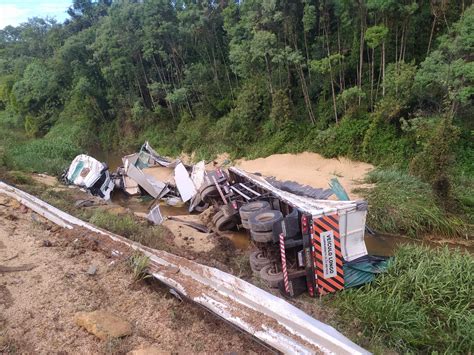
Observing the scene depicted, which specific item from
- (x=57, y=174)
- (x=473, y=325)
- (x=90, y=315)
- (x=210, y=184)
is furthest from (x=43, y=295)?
(x=57, y=174)

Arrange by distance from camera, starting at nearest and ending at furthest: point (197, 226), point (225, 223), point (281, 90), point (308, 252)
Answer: point (308, 252), point (225, 223), point (197, 226), point (281, 90)

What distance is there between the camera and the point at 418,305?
15.5ft

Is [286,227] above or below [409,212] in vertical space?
above

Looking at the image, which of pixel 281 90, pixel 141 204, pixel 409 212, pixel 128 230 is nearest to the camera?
pixel 128 230

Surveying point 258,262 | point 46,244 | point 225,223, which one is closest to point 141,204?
point 225,223

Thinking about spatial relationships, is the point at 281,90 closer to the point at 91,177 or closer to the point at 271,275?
the point at 91,177

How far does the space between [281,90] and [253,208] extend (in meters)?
9.39

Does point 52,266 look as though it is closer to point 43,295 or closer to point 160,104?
point 43,295

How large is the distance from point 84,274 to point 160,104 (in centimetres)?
2024

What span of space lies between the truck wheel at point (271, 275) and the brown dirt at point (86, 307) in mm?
1507

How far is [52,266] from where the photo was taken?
495 cm

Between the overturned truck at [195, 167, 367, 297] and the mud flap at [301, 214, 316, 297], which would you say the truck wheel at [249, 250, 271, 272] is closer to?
the overturned truck at [195, 167, 367, 297]

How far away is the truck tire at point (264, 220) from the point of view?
5.59m

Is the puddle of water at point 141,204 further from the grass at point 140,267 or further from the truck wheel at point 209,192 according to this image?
the grass at point 140,267
